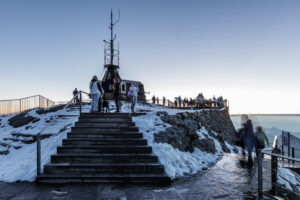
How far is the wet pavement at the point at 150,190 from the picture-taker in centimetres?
430

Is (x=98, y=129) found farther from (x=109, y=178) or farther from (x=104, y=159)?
(x=109, y=178)

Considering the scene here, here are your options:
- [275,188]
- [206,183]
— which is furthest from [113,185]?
[275,188]

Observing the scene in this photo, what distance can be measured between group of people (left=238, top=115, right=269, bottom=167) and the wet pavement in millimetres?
1995

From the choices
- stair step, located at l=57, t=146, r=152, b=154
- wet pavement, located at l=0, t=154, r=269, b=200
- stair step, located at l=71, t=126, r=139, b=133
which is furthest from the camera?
stair step, located at l=71, t=126, r=139, b=133

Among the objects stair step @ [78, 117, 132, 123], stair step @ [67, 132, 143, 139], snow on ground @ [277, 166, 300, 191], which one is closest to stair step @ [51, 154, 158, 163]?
stair step @ [67, 132, 143, 139]

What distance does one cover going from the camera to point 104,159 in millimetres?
6023

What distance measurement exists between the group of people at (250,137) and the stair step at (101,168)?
3951 mm

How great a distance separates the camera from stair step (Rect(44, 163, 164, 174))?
5578 millimetres

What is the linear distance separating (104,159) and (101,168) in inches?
16.0

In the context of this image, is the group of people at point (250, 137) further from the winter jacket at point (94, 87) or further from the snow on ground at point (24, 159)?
the snow on ground at point (24, 159)

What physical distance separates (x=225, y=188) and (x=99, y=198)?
2999 millimetres

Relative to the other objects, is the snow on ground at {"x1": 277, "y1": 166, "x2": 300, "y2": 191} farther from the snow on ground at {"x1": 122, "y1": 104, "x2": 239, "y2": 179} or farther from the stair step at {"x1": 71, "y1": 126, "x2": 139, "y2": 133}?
the stair step at {"x1": 71, "y1": 126, "x2": 139, "y2": 133}

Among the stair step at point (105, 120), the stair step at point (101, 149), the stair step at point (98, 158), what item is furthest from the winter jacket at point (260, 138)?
the stair step at point (105, 120)

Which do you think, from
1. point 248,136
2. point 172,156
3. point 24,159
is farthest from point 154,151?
point 24,159
